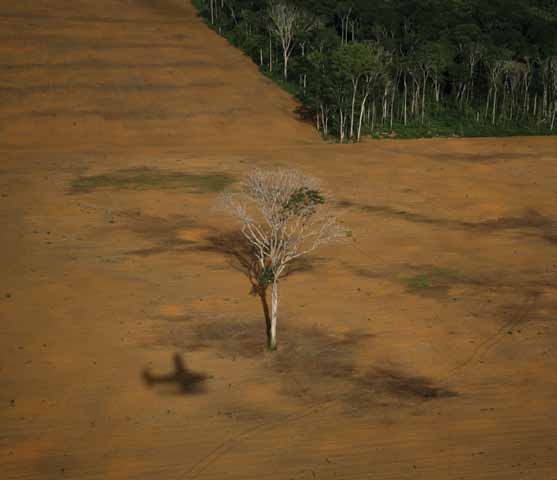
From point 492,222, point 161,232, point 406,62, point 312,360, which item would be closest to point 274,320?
point 312,360

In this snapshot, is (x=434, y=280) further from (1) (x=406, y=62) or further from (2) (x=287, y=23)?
(2) (x=287, y=23)

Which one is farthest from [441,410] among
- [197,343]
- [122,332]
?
[122,332]

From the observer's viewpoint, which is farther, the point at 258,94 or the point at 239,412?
the point at 258,94

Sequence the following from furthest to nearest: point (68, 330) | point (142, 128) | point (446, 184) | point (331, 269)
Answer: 1. point (142, 128)
2. point (446, 184)
3. point (331, 269)
4. point (68, 330)

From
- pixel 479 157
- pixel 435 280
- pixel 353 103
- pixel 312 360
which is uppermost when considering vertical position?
pixel 353 103

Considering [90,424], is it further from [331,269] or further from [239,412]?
[331,269]

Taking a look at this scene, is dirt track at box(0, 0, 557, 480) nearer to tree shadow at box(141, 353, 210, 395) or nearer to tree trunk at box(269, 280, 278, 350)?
tree shadow at box(141, 353, 210, 395)

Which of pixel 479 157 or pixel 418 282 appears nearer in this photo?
pixel 418 282
